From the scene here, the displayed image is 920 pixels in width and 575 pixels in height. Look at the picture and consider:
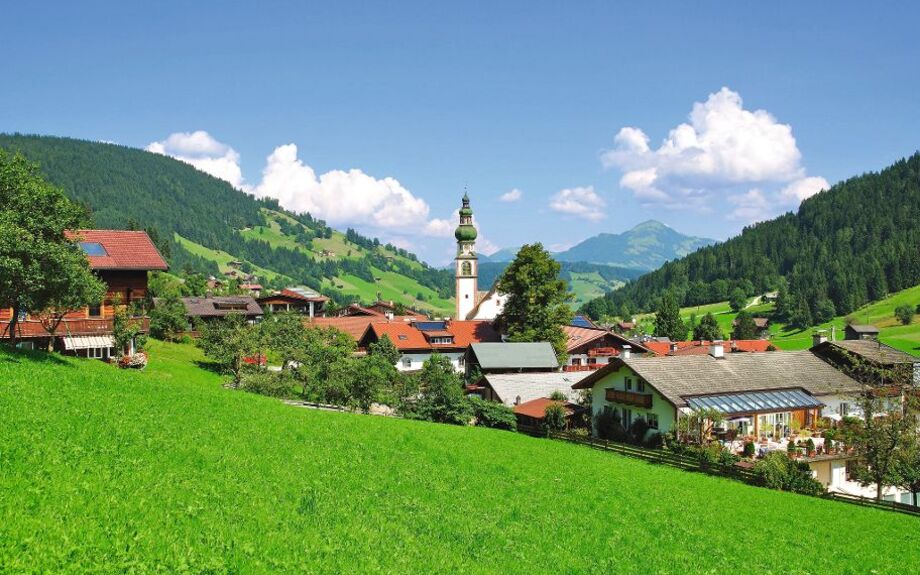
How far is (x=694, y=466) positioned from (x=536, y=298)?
3940 centimetres

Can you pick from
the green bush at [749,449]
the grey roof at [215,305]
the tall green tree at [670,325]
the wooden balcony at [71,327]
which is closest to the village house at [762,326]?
the tall green tree at [670,325]

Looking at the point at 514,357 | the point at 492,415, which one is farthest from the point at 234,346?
the point at 514,357

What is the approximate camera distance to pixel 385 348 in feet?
218

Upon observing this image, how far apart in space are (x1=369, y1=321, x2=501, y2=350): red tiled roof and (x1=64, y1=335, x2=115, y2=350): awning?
124 ft

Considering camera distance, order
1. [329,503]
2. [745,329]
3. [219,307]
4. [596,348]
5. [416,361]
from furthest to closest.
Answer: [745,329]
[219,307]
[416,361]
[596,348]
[329,503]

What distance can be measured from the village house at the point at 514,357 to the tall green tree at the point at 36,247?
4314 centimetres

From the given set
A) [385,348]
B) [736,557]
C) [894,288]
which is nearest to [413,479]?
[736,557]

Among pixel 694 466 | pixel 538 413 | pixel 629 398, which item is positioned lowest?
pixel 694 466

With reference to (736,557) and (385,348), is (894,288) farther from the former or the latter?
(736,557)

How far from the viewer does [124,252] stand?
42.3 metres

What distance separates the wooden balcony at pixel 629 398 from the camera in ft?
134

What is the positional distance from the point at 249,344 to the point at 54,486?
127ft

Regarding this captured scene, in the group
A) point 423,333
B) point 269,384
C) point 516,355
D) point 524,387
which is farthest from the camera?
point 423,333

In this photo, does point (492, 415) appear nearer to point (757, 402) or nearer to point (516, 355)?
point (757, 402)
